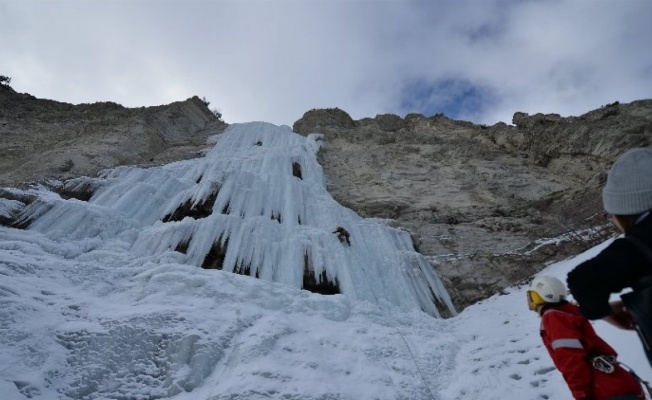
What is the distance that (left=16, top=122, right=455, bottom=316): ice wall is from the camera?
36.4 feet

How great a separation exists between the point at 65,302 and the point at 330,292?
5.96 metres

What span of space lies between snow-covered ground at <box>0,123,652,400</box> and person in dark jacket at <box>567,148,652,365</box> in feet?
10.1

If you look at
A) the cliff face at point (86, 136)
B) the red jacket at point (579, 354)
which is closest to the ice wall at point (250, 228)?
the cliff face at point (86, 136)

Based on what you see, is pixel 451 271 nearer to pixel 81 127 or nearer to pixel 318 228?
pixel 318 228

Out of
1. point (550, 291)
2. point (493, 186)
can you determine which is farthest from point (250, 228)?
point (493, 186)

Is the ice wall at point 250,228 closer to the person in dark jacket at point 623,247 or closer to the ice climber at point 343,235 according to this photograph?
the ice climber at point 343,235

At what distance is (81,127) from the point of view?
24031mm

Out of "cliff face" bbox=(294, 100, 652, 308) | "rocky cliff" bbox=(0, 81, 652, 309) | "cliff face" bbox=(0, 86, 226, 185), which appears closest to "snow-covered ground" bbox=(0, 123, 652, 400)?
"cliff face" bbox=(294, 100, 652, 308)

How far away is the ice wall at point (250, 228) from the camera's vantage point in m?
11.1

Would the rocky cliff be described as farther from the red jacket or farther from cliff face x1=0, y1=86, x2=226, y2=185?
the red jacket

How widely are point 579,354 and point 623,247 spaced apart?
1423 millimetres

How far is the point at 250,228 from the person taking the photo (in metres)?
12.1

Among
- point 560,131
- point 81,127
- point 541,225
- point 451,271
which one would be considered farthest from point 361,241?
point 81,127

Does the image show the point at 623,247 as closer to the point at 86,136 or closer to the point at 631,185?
the point at 631,185
